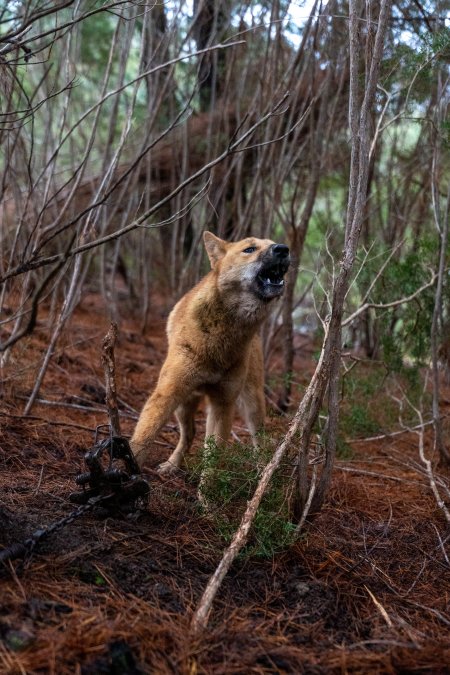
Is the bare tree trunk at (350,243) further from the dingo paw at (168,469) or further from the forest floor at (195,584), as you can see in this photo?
the dingo paw at (168,469)

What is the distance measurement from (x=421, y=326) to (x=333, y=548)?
3.29m

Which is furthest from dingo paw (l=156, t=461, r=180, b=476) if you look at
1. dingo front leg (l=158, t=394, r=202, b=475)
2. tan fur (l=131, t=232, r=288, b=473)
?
dingo front leg (l=158, t=394, r=202, b=475)

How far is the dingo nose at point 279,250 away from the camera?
5270 mm

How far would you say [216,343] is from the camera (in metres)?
5.34

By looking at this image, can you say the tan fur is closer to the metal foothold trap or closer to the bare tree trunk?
the metal foothold trap

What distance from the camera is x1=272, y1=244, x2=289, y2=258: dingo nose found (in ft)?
17.3

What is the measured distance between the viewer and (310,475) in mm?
4965

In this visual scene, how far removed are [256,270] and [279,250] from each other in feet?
0.81

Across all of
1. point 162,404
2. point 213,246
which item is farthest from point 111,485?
point 213,246

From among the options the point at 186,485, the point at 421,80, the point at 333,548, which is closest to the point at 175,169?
the point at 421,80

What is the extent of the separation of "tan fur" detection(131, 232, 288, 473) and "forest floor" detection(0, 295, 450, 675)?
2.00 ft

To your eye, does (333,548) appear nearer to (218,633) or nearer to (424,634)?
(424,634)

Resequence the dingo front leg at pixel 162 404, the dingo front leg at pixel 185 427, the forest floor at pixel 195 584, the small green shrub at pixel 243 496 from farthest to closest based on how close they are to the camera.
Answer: the dingo front leg at pixel 185 427 → the dingo front leg at pixel 162 404 → the small green shrub at pixel 243 496 → the forest floor at pixel 195 584

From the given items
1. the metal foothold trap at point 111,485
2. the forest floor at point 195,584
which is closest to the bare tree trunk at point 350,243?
the forest floor at point 195,584
